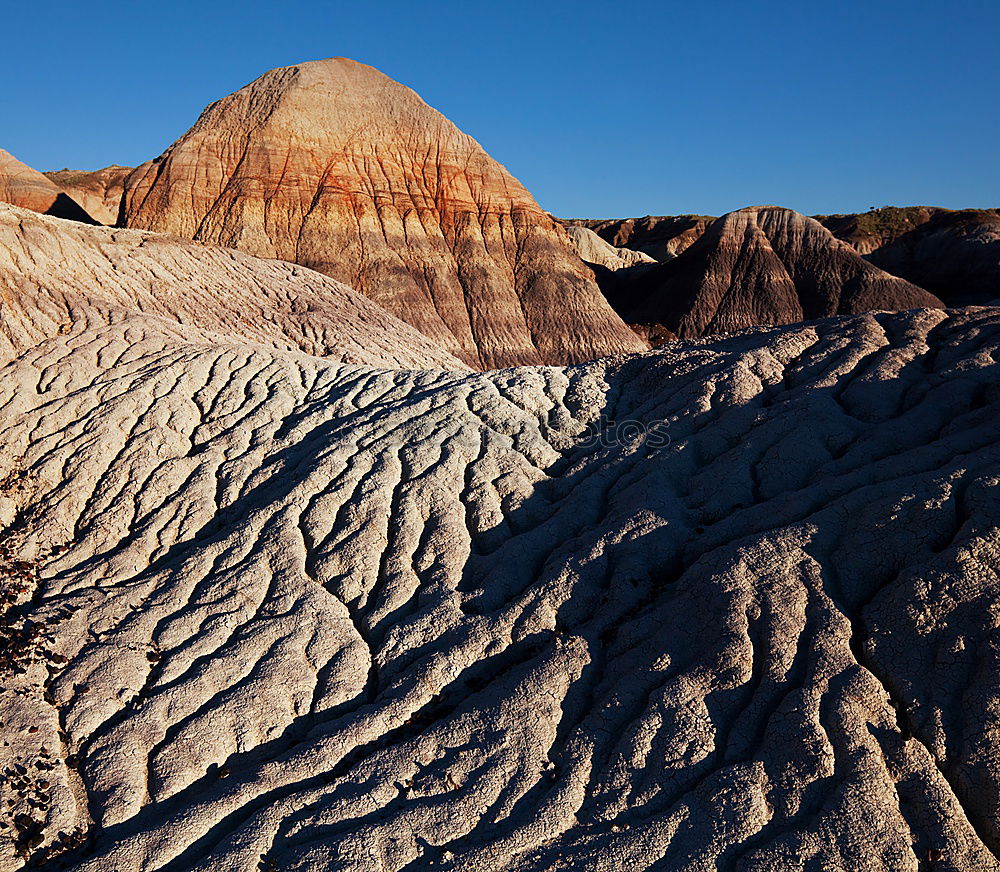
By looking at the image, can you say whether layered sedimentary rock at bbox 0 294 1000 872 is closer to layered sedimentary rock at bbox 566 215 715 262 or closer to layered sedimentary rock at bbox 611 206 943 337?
layered sedimentary rock at bbox 611 206 943 337

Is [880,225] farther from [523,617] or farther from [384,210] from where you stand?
[523,617]

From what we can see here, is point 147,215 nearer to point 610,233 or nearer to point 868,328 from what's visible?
point 868,328

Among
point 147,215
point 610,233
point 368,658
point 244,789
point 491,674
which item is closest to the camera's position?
point 244,789

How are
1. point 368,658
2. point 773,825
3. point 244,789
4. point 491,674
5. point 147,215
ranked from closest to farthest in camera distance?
point 773,825, point 244,789, point 491,674, point 368,658, point 147,215

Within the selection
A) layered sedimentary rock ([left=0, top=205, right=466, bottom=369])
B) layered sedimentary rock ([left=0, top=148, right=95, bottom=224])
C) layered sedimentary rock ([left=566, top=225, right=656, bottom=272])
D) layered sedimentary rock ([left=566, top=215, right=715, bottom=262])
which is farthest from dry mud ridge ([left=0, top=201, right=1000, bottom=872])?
layered sedimentary rock ([left=566, top=215, right=715, bottom=262])

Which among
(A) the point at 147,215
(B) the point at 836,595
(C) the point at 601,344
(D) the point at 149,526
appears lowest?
(B) the point at 836,595

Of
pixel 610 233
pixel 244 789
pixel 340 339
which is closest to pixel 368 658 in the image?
pixel 244 789

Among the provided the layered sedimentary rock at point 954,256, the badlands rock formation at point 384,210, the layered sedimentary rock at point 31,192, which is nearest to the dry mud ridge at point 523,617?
the badlands rock formation at point 384,210

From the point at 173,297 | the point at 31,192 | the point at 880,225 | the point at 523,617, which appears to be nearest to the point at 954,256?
the point at 880,225
